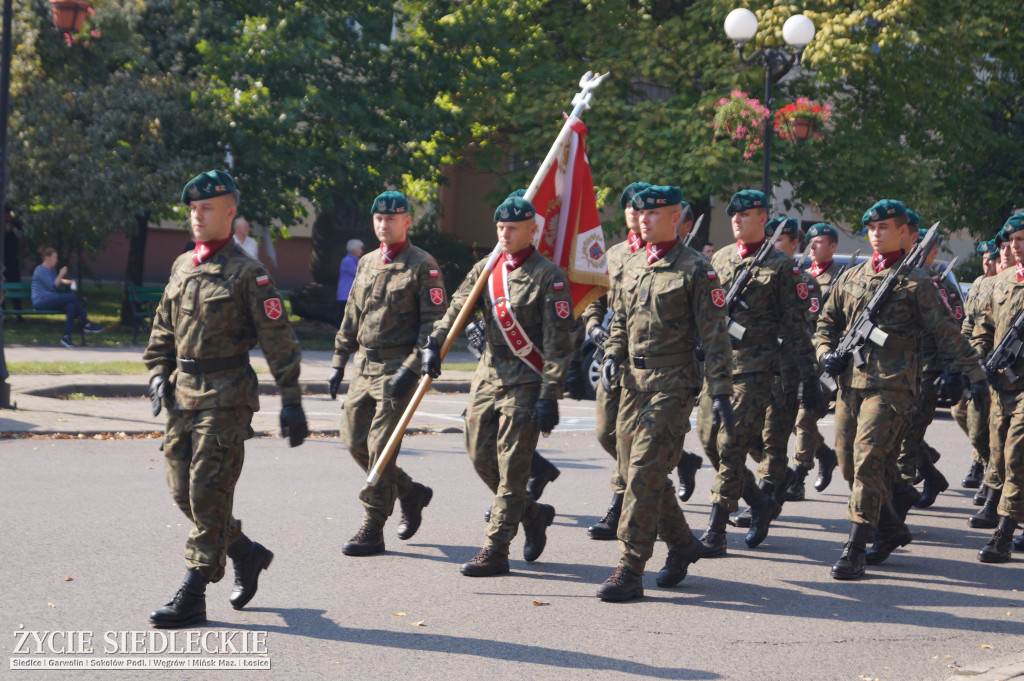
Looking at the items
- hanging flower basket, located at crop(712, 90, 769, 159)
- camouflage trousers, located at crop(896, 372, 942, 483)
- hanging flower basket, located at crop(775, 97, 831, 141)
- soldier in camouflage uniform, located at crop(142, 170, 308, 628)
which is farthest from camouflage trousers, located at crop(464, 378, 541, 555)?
hanging flower basket, located at crop(775, 97, 831, 141)

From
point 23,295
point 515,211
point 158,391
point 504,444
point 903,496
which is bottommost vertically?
point 23,295

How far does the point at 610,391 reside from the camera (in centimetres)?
764

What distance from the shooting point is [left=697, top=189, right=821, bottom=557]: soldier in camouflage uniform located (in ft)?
24.2

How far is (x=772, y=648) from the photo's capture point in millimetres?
5531

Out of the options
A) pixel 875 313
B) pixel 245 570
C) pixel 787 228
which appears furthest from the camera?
pixel 787 228

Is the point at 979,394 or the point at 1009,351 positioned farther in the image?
the point at 1009,351

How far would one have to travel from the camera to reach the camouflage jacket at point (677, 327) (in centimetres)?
626

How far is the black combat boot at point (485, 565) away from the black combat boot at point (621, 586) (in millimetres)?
653

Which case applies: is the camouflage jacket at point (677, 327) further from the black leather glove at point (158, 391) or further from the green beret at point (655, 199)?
the black leather glove at point (158, 391)

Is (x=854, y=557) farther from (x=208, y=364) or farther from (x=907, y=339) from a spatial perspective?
(x=208, y=364)

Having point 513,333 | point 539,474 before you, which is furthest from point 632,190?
point 539,474

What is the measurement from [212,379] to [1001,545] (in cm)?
489

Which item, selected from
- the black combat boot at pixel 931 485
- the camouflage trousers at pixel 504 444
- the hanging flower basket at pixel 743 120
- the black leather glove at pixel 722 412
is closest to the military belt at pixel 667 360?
the black leather glove at pixel 722 412

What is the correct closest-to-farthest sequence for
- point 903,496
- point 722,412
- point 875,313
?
1. point 722,412
2. point 875,313
3. point 903,496
